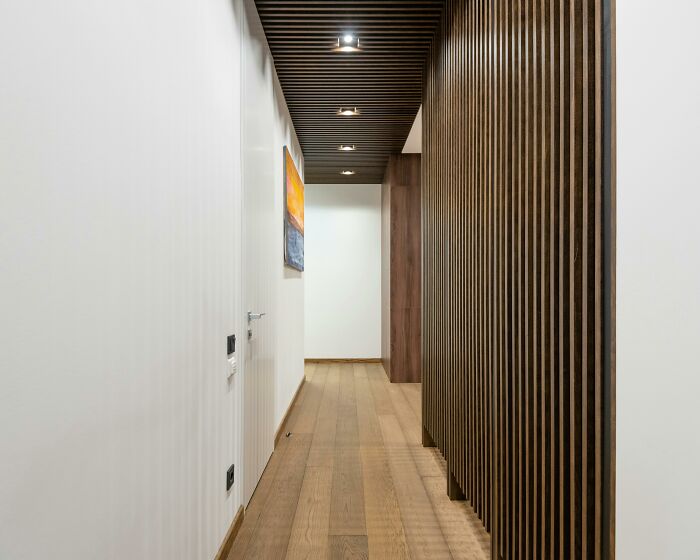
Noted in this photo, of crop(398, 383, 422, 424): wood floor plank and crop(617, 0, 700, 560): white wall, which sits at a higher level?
crop(617, 0, 700, 560): white wall

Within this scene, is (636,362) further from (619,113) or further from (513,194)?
(513,194)

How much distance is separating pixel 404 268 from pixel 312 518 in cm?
429

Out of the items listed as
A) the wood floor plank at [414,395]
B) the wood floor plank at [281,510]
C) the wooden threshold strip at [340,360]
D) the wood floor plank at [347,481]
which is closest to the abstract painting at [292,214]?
the wood floor plank at [347,481]

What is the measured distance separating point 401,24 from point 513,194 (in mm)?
1869

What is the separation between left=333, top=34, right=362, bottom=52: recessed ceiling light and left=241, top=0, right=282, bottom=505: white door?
0.49 m

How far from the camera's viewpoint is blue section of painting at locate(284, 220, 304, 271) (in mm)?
4449

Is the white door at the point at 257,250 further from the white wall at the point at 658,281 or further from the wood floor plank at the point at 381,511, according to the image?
the white wall at the point at 658,281

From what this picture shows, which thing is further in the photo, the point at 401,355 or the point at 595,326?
the point at 401,355

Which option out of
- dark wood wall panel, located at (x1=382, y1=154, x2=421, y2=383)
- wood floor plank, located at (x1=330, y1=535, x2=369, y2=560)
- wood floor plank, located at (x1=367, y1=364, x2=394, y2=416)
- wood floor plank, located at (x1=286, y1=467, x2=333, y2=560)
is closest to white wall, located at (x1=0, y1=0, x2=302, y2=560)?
wood floor plank, located at (x1=286, y1=467, x2=333, y2=560)

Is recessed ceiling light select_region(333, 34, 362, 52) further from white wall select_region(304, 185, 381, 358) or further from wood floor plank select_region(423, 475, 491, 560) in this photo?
white wall select_region(304, 185, 381, 358)

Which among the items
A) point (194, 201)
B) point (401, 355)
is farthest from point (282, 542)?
point (401, 355)

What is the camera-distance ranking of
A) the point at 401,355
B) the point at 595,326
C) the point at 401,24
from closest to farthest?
the point at 595,326 < the point at 401,24 < the point at 401,355

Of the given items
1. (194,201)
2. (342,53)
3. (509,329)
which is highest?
(342,53)

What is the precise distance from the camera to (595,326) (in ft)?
3.92
